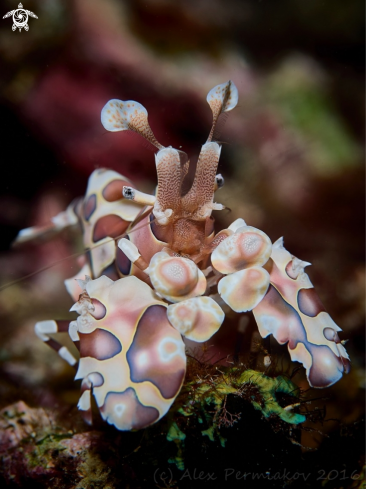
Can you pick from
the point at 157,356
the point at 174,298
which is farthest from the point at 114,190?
the point at 157,356

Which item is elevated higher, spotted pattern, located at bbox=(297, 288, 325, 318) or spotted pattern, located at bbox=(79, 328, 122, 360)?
spotted pattern, located at bbox=(297, 288, 325, 318)

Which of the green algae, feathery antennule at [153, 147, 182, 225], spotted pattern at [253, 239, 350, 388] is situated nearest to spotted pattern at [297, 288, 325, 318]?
spotted pattern at [253, 239, 350, 388]

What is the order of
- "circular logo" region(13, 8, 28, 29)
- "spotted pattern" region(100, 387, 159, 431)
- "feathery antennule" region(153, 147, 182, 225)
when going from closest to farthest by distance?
"spotted pattern" region(100, 387, 159, 431)
"feathery antennule" region(153, 147, 182, 225)
"circular logo" region(13, 8, 28, 29)

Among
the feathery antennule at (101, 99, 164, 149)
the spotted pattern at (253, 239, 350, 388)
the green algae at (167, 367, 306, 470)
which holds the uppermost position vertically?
the feathery antennule at (101, 99, 164, 149)

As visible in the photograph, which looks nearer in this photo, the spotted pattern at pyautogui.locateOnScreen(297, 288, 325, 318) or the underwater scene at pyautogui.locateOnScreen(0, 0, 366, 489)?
the underwater scene at pyautogui.locateOnScreen(0, 0, 366, 489)

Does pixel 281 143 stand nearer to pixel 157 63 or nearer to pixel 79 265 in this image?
pixel 157 63

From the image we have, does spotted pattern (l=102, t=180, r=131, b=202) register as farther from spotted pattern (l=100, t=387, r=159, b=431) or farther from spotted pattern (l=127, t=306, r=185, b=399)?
spotted pattern (l=100, t=387, r=159, b=431)

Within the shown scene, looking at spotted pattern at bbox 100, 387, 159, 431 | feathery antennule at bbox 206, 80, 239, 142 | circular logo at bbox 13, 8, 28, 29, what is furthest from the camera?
circular logo at bbox 13, 8, 28, 29

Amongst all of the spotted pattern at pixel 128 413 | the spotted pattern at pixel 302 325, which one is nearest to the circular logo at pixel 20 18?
the spotted pattern at pixel 302 325
